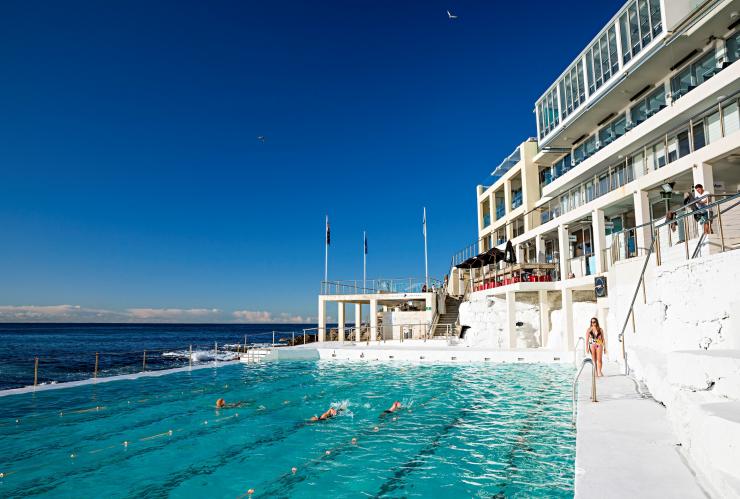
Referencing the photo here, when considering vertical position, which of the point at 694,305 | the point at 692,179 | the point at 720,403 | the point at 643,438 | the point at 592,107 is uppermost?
the point at 592,107

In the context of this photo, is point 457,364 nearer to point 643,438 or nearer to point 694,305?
point 694,305

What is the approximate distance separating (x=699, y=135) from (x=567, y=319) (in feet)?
31.2

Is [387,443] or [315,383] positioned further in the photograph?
[315,383]

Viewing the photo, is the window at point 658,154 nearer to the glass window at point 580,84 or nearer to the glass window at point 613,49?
the glass window at point 613,49

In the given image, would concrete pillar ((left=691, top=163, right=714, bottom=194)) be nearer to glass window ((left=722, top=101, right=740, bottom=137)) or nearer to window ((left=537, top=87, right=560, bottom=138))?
glass window ((left=722, top=101, right=740, bottom=137))

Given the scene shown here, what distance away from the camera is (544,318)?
80.5ft

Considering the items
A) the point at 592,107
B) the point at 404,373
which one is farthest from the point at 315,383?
the point at 592,107

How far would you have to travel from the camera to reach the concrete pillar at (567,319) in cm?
2178

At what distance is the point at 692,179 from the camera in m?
17.0

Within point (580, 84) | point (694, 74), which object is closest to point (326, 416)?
point (694, 74)

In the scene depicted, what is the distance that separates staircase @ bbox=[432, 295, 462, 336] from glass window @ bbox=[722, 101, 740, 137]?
850 inches

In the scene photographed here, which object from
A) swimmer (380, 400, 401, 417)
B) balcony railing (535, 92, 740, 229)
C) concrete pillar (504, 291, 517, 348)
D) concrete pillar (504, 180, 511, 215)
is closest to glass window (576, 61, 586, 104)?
balcony railing (535, 92, 740, 229)

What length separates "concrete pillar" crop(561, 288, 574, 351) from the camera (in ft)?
71.5

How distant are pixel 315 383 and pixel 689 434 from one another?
13270mm
